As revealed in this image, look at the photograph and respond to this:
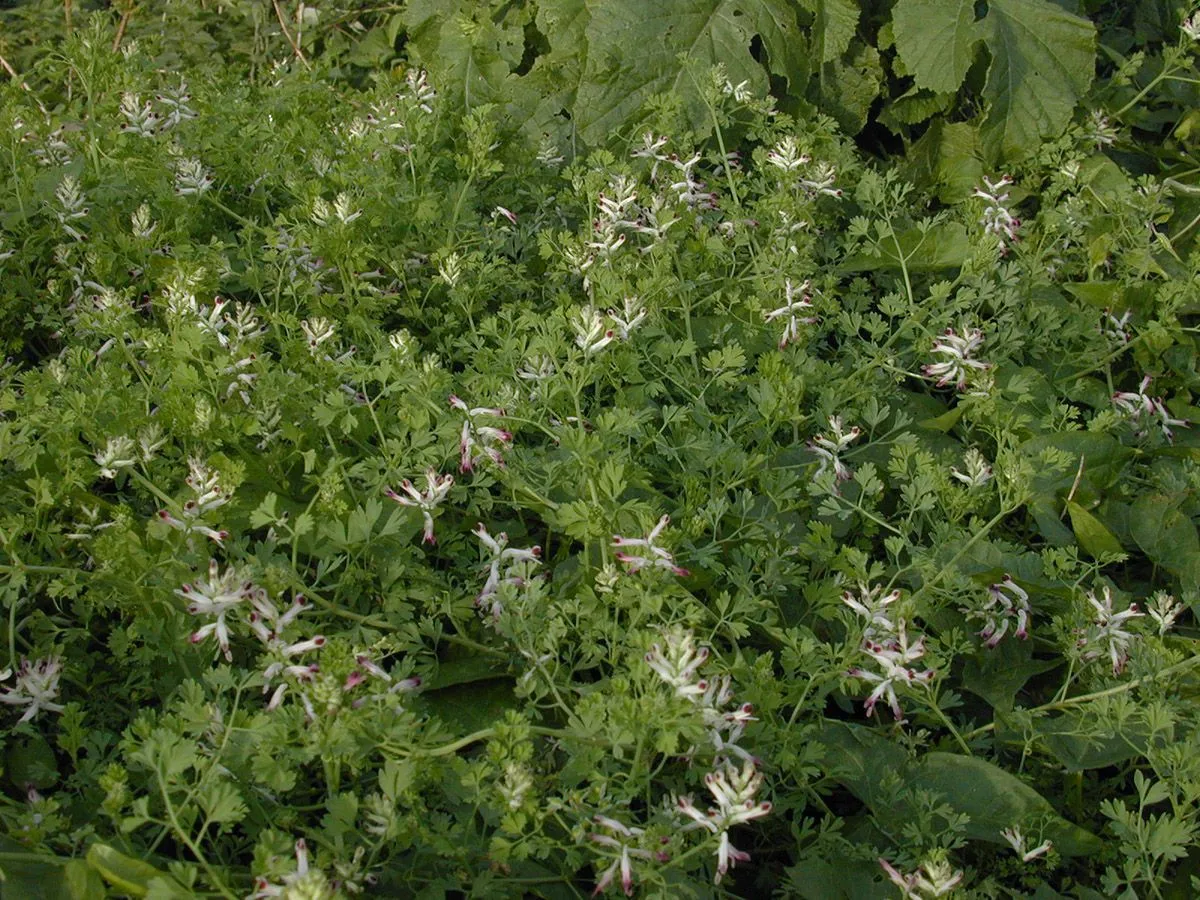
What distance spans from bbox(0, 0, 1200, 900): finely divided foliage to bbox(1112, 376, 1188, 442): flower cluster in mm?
15

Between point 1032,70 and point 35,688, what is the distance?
3.65 m

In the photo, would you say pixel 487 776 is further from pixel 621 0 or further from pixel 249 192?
pixel 621 0

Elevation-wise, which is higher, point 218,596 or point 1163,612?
point 218,596

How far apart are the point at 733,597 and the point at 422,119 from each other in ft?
5.76

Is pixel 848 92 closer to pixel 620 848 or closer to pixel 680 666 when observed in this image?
pixel 680 666

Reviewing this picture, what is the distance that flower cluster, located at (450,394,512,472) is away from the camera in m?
2.30

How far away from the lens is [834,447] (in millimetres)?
2529

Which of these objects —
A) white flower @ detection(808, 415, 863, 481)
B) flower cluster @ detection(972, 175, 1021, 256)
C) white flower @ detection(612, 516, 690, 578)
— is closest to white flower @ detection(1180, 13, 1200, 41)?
flower cluster @ detection(972, 175, 1021, 256)

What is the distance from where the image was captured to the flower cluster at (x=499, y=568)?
2.12 meters

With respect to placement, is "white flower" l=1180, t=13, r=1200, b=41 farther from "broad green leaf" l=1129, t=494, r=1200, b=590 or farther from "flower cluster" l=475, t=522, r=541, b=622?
"flower cluster" l=475, t=522, r=541, b=622

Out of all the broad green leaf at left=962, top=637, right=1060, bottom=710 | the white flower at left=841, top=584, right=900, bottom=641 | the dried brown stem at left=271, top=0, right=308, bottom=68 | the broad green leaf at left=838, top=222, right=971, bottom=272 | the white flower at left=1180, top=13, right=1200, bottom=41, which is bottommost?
the dried brown stem at left=271, top=0, right=308, bottom=68

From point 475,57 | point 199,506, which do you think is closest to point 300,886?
point 199,506

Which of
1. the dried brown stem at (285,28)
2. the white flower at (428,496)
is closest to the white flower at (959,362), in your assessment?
the white flower at (428,496)

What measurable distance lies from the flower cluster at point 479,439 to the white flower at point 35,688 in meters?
0.82
